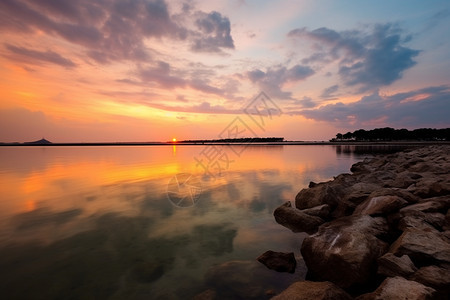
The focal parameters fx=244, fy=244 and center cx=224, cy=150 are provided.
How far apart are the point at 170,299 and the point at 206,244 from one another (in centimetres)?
289

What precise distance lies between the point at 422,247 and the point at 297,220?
453cm

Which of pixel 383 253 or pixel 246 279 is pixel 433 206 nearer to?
pixel 383 253

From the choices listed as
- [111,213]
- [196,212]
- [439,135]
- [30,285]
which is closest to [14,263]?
[30,285]

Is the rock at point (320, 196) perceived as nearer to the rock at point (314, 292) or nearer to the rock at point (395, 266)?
the rock at point (395, 266)

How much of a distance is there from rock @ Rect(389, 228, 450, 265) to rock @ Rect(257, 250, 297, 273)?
7.33ft

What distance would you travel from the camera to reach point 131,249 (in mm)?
7645

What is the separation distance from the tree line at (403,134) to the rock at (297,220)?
174 meters

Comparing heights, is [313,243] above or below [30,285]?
above

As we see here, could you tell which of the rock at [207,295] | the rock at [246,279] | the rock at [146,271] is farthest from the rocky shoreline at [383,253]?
the rock at [146,271]

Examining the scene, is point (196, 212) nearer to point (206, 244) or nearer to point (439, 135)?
point (206, 244)

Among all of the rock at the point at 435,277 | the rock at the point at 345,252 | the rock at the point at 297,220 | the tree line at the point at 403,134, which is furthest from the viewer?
the tree line at the point at 403,134

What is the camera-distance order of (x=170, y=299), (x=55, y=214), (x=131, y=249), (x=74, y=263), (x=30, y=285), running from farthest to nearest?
(x=55, y=214) → (x=131, y=249) → (x=74, y=263) → (x=30, y=285) → (x=170, y=299)

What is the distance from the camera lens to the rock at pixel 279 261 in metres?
6.11

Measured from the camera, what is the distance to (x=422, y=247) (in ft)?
15.7
